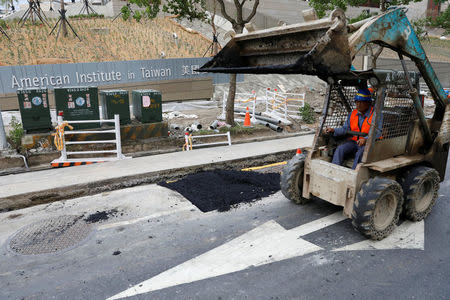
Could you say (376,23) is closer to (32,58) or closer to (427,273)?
(427,273)

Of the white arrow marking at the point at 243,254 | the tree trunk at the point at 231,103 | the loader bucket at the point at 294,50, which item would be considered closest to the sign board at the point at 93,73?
the tree trunk at the point at 231,103

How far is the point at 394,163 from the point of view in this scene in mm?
4938

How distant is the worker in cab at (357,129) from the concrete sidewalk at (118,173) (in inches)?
143

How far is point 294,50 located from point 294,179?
2.26 m

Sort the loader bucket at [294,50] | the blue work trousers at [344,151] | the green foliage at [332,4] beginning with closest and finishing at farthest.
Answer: the loader bucket at [294,50]
the blue work trousers at [344,151]
the green foliage at [332,4]

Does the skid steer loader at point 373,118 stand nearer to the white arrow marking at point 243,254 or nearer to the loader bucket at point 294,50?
the loader bucket at point 294,50

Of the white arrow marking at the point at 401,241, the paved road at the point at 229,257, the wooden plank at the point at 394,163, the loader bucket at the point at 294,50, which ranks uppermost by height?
the loader bucket at the point at 294,50

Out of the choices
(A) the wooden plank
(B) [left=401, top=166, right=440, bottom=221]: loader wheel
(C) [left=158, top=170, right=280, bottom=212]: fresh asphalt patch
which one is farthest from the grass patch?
(B) [left=401, top=166, right=440, bottom=221]: loader wheel

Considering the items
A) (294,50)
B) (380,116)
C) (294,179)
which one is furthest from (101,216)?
(380,116)

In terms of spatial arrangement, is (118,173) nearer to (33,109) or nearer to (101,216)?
(101,216)

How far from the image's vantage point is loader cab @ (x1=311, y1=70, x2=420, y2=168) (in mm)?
4680

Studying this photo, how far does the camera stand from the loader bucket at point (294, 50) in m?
3.76

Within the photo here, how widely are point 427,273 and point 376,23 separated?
10.5ft

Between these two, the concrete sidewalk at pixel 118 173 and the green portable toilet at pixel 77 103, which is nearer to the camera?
the concrete sidewalk at pixel 118 173
